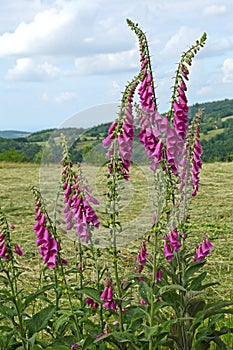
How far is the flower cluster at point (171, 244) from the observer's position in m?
2.53

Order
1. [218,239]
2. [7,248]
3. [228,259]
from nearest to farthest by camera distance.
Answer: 1. [7,248]
2. [228,259]
3. [218,239]

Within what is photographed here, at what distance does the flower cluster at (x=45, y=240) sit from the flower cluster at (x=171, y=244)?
20.1 inches

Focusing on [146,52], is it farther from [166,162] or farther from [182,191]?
[182,191]

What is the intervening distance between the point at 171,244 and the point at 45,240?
578mm

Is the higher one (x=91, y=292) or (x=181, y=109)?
(x=181, y=109)

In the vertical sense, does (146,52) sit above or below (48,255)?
above

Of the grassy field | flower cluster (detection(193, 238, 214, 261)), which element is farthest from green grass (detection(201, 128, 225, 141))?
flower cluster (detection(193, 238, 214, 261))

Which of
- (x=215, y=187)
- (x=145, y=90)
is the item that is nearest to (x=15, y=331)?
(x=145, y=90)

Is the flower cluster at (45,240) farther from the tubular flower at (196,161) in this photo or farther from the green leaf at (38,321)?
the tubular flower at (196,161)

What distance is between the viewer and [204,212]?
8133 mm

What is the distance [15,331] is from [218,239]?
181 inches

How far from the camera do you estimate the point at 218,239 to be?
671 cm

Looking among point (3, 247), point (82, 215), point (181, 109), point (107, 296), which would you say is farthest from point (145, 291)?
point (181, 109)

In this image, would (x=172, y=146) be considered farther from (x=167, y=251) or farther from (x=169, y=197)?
(x=167, y=251)
